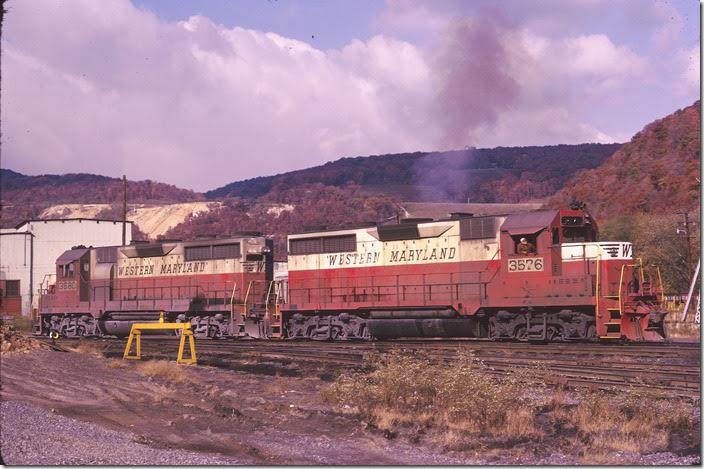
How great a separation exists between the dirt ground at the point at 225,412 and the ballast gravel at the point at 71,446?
0.11 m

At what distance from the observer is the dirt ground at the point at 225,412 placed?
998 cm

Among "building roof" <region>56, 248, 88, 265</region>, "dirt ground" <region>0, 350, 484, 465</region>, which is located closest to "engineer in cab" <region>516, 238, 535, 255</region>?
"dirt ground" <region>0, 350, 484, 465</region>

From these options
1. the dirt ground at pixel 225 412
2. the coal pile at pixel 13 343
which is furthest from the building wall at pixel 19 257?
the dirt ground at pixel 225 412

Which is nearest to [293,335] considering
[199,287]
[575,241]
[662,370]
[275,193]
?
[199,287]

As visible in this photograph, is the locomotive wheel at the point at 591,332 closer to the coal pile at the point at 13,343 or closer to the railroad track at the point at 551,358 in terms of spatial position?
the railroad track at the point at 551,358

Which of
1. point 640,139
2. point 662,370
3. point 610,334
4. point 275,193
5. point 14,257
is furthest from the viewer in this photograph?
point 275,193

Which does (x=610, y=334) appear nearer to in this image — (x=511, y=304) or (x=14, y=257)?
(x=511, y=304)

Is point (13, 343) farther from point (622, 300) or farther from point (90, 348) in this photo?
point (622, 300)

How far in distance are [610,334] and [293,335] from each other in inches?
425

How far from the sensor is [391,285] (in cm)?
2427

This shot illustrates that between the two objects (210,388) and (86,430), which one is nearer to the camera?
(86,430)

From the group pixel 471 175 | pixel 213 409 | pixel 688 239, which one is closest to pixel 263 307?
pixel 213 409

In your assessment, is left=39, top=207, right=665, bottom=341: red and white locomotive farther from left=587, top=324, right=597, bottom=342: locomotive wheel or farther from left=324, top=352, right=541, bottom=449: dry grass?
left=324, top=352, right=541, bottom=449: dry grass

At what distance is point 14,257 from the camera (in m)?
43.7
